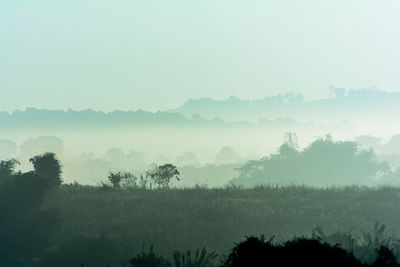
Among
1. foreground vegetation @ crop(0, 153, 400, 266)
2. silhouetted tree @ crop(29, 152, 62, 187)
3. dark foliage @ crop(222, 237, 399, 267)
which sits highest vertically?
silhouetted tree @ crop(29, 152, 62, 187)

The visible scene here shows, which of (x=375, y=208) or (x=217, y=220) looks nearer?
(x=217, y=220)

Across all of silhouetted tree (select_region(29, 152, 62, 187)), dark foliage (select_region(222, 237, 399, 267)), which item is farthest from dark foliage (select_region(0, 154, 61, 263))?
dark foliage (select_region(222, 237, 399, 267))


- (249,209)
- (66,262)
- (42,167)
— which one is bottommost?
(66,262)

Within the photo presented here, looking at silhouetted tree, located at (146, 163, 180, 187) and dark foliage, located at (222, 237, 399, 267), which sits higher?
silhouetted tree, located at (146, 163, 180, 187)

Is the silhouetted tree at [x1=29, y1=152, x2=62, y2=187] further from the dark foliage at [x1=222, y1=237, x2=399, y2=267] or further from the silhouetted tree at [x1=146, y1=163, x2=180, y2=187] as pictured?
the dark foliage at [x1=222, y1=237, x2=399, y2=267]

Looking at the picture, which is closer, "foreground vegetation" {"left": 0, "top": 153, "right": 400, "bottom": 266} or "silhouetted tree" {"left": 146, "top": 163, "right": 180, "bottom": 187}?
"foreground vegetation" {"left": 0, "top": 153, "right": 400, "bottom": 266}

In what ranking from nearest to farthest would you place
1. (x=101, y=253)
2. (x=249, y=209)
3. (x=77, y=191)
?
(x=101, y=253) < (x=249, y=209) < (x=77, y=191)

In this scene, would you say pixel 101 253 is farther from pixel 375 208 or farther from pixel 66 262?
pixel 375 208

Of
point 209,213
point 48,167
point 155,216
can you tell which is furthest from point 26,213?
point 209,213

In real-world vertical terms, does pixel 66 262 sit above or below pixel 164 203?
below

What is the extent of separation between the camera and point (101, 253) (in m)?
64.5

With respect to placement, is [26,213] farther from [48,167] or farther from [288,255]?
[288,255]

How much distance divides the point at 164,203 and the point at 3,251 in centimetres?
1794

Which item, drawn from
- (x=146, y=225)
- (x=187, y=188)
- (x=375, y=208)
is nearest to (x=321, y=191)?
(x=375, y=208)
